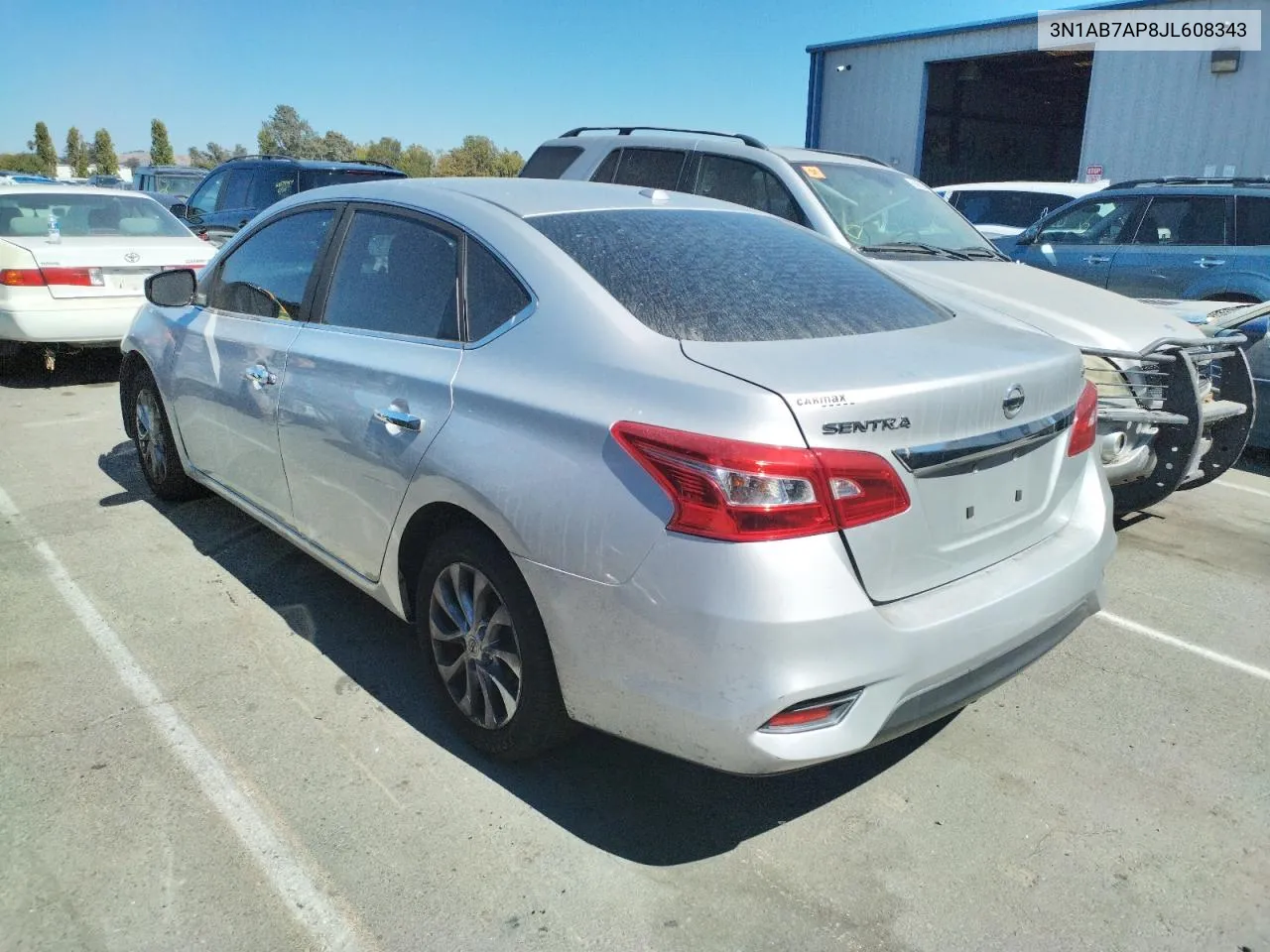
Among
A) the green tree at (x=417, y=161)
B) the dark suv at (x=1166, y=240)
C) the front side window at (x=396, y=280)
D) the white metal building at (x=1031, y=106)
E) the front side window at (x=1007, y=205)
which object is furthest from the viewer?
the green tree at (x=417, y=161)

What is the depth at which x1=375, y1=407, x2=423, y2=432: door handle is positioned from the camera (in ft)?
9.53

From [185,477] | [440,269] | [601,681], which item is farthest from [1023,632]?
[185,477]

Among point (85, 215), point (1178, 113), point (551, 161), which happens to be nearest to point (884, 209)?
point (551, 161)

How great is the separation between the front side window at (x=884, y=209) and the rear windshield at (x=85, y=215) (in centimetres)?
594

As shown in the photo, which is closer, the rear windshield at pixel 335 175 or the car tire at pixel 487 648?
the car tire at pixel 487 648

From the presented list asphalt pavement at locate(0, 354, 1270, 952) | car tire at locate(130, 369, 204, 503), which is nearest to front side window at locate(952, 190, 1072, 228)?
asphalt pavement at locate(0, 354, 1270, 952)

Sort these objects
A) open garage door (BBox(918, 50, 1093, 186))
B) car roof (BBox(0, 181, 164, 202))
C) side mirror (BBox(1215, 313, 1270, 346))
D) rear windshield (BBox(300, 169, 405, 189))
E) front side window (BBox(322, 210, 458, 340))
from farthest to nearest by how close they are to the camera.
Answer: open garage door (BBox(918, 50, 1093, 186)) < rear windshield (BBox(300, 169, 405, 189)) < car roof (BBox(0, 181, 164, 202)) < side mirror (BBox(1215, 313, 1270, 346)) < front side window (BBox(322, 210, 458, 340))

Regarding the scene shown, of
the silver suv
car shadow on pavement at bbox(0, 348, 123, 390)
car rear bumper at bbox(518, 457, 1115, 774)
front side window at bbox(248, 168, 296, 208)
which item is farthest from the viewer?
front side window at bbox(248, 168, 296, 208)

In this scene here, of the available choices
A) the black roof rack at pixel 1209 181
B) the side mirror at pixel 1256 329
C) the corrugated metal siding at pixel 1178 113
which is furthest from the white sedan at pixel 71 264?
the corrugated metal siding at pixel 1178 113

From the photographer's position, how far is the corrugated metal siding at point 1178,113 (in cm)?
1636

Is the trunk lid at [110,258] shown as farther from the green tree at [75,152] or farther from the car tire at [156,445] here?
the green tree at [75,152]

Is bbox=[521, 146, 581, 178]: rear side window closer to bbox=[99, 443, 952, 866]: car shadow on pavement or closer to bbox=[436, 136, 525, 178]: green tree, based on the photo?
bbox=[99, 443, 952, 866]: car shadow on pavement

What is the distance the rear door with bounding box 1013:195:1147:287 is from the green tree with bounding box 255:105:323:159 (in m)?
73.3

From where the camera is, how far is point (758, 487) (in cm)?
218
